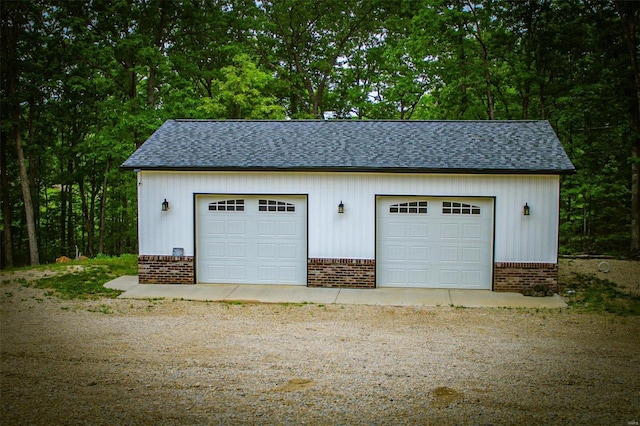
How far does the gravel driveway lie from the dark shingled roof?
3.54m

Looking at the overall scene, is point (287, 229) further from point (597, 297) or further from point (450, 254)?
point (597, 297)

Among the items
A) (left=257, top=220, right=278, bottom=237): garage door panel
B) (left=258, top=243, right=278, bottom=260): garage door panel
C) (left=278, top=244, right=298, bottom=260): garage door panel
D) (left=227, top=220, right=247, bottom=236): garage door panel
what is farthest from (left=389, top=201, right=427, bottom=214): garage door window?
(left=227, top=220, right=247, bottom=236): garage door panel

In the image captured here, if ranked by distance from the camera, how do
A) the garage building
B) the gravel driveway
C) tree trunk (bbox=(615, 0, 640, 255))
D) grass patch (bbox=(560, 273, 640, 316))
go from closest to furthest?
the gravel driveway, grass patch (bbox=(560, 273, 640, 316)), the garage building, tree trunk (bbox=(615, 0, 640, 255))

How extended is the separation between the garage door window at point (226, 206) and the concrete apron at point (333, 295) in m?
1.80

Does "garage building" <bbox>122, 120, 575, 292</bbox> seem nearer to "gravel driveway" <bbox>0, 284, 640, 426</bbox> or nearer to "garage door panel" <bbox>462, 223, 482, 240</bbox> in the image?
"garage door panel" <bbox>462, 223, 482, 240</bbox>

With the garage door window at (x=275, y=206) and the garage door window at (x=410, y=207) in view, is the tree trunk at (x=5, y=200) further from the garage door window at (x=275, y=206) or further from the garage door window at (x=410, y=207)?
the garage door window at (x=410, y=207)

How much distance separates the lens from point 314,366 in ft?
25.3

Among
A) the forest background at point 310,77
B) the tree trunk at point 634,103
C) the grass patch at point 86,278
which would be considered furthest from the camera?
the forest background at point 310,77

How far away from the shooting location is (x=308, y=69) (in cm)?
2908

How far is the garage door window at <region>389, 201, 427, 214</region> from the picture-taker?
13617 millimetres

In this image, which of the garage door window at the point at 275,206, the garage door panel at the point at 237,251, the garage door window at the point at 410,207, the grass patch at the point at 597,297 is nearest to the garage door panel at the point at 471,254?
the garage door window at the point at 410,207

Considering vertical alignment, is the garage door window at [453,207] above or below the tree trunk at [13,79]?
below

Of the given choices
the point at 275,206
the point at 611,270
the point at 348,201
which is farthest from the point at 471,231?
the point at 611,270

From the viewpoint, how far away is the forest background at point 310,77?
2020cm
